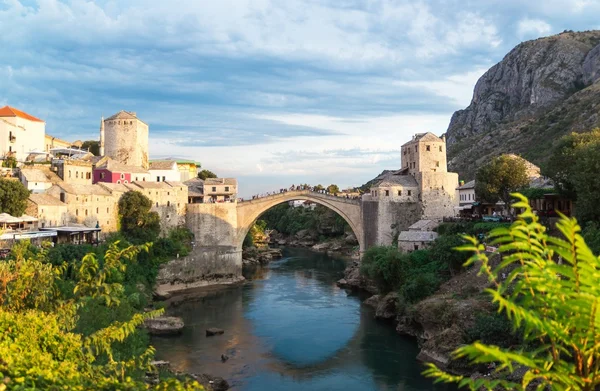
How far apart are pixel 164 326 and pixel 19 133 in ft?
90.4

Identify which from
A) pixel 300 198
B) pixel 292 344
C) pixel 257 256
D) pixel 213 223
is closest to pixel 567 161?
pixel 292 344

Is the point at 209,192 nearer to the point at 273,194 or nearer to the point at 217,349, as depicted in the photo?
the point at 273,194

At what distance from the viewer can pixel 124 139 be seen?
4831 centimetres

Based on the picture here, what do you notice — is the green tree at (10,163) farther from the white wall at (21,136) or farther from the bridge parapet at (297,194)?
the bridge parapet at (297,194)

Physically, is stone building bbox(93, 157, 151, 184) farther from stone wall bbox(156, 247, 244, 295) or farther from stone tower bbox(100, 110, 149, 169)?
stone wall bbox(156, 247, 244, 295)

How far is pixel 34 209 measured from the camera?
32625mm

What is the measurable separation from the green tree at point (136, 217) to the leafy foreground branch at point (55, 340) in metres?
27.0

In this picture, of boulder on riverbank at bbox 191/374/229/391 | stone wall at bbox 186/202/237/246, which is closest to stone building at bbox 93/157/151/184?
stone wall at bbox 186/202/237/246

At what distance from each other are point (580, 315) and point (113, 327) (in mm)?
6959

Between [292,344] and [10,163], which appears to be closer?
[292,344]

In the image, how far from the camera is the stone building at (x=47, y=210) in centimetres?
3266

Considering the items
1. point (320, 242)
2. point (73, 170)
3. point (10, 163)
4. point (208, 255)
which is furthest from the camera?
point (320, 242)

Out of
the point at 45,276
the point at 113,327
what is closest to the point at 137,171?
the point at 45,276

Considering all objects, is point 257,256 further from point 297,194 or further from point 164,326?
point 164,326
